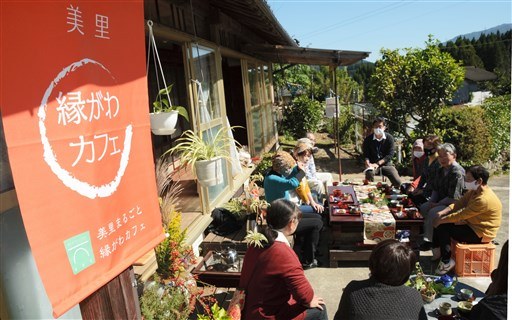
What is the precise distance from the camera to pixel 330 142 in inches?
583

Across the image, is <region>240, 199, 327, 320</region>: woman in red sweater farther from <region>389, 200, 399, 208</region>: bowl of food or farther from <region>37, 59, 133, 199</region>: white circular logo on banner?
<region>389, 200, 399, 208</region>: bowl of food

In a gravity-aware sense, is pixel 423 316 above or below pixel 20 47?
below

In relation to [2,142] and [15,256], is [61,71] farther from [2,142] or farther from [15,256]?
[15,256]

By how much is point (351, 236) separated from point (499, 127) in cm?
777

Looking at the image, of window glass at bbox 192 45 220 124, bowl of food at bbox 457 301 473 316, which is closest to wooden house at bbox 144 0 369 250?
window glass at bbox 192 45 220 124

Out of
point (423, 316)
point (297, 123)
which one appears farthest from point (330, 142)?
point (423, 316)

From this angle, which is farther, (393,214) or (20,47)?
(393,214)

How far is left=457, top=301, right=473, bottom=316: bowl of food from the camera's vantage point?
9.22 ft

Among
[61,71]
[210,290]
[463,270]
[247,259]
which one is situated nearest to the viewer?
[61,71]

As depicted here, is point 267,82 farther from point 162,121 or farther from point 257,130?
point 162,121

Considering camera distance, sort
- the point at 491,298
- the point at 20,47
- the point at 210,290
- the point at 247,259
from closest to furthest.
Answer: the point at 20,47, the point at 491,298, the point at 247,259, the point at 210,290

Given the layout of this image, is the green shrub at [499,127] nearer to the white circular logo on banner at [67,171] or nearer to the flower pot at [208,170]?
the flower pot at [208,170]

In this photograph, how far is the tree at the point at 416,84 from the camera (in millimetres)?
9812

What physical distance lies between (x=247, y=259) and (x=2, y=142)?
1.89 m
